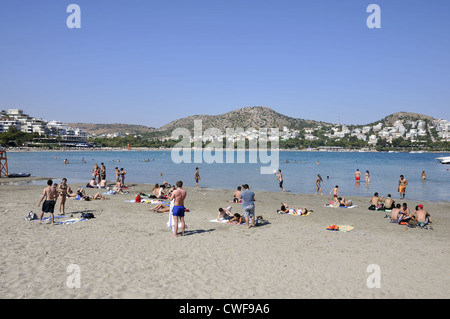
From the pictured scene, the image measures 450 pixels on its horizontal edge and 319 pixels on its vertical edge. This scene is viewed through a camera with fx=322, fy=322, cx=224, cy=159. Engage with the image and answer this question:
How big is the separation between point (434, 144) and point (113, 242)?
652 ft

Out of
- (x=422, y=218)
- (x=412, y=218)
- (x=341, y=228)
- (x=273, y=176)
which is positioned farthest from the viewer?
(x=273, y=176)

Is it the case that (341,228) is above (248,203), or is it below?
below

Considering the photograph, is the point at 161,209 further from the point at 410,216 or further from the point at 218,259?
the point at 410,216

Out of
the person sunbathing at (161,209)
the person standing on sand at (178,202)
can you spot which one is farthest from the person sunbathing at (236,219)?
the person sunbathing at (161,209)

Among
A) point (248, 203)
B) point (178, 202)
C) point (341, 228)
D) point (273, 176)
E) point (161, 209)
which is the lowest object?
point (273, 176)

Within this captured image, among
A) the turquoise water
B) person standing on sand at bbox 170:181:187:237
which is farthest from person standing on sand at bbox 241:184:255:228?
the turquoise water

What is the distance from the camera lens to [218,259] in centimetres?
794

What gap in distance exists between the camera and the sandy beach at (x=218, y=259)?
6164 millimetres

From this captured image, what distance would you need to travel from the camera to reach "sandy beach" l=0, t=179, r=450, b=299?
20.2 ft

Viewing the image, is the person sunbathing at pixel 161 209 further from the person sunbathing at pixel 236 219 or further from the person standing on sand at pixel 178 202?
the person standing on sand at pixel 178 202

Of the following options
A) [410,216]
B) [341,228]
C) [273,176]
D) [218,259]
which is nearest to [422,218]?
[410,216]

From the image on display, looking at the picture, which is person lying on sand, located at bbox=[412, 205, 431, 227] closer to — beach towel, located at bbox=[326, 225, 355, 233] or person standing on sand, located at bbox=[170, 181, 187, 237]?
beach towel, located at bbox=[326, 225, 355, 233]
